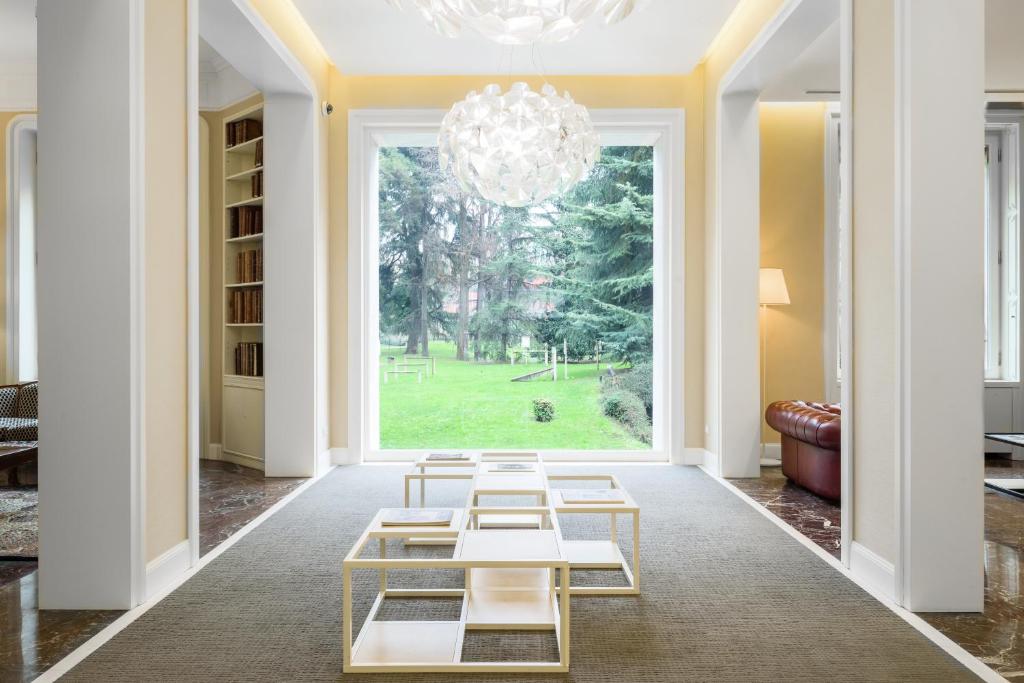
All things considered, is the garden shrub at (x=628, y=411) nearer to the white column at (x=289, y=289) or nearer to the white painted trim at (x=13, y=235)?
the white column at (x=289, y=289)

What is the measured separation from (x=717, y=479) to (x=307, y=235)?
3660mm

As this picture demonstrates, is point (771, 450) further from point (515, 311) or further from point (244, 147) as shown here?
point (244, 147)

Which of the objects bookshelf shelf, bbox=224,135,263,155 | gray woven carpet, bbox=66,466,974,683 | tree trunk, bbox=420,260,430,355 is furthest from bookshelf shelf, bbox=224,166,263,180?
gray woven carpet, bbox=66,466,974,683

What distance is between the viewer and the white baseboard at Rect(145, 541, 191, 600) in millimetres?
2887

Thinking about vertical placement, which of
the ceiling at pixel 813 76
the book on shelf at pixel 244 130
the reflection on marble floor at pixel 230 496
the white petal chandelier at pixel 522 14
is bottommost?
the reflection on marble floor at pixel 230 496

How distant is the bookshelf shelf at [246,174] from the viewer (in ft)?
18.4

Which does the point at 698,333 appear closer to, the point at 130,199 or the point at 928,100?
the point at 928,100

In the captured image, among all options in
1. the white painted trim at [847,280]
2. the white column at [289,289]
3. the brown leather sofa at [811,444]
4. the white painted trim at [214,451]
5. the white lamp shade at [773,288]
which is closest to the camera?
the white painted trim at [847,280]

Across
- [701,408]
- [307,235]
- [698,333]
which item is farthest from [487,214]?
[701,408]

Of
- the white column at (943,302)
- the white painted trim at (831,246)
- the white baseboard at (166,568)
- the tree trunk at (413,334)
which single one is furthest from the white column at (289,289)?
the white painted trim at (831,246)

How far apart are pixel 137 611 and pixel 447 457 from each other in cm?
191

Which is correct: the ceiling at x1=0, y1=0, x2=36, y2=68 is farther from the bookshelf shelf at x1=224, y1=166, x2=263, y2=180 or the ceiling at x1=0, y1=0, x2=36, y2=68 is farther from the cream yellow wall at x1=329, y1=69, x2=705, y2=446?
the cream yellow wall at x1=329, y1=69, x2=705, y2=446

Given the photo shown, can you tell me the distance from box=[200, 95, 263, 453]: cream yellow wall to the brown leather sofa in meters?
4.62

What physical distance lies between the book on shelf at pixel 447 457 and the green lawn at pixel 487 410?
2.10 m
